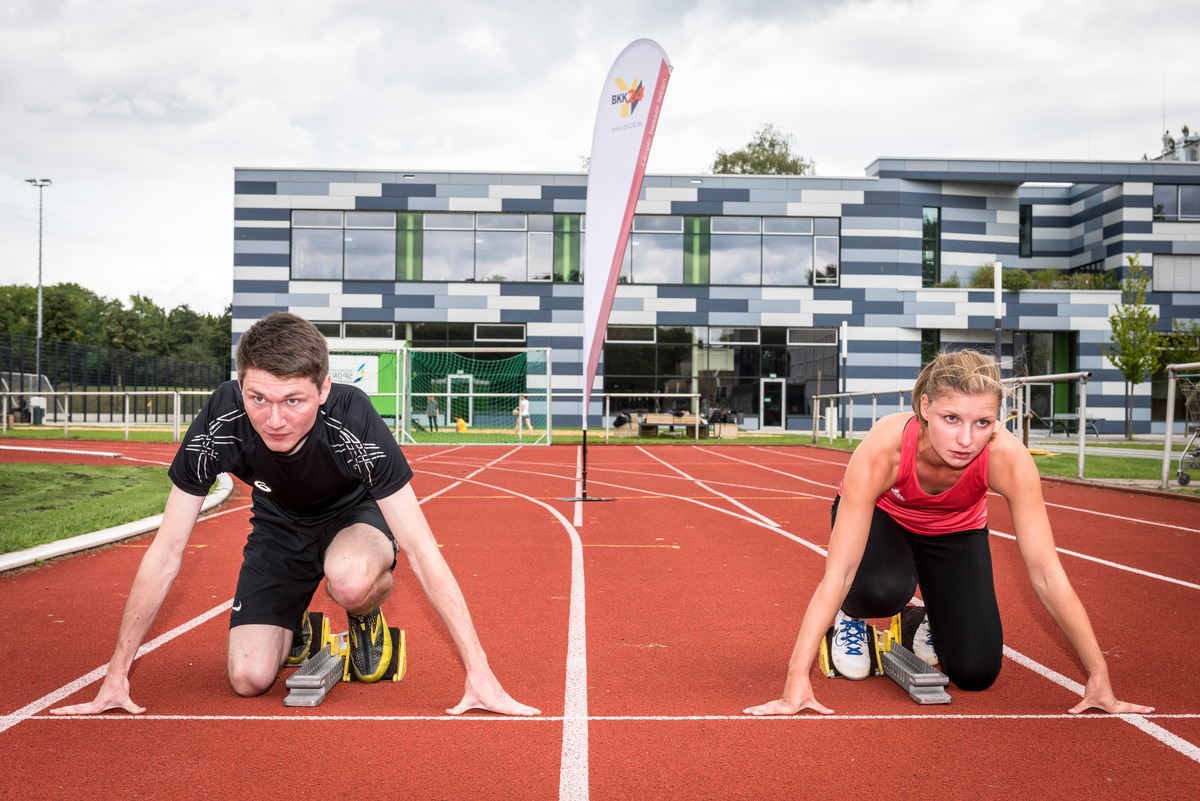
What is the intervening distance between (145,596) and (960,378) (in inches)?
122

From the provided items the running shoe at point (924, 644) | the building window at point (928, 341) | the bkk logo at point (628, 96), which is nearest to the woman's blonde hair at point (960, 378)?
the running shoe at point (924, 644)

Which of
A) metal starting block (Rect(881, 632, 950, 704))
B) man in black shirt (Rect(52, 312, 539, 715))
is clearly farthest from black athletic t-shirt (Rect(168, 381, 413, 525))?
metal starting block (Rect(881, 632, 950, 704))

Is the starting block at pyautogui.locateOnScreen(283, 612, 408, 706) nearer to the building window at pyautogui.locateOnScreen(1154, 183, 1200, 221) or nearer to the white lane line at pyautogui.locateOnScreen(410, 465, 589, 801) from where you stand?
the white lane line at pyautogui.locateOnScreen(410, 465, 589, 801)

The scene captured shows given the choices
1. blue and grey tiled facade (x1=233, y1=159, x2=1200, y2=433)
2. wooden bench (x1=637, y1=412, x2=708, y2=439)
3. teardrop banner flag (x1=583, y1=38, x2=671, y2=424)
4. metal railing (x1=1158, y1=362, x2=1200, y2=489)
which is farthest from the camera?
blue and grey tiled facade (x1=233, y1=159, x2=1200, y2=433)

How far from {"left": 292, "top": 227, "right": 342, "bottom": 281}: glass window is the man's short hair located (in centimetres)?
3167

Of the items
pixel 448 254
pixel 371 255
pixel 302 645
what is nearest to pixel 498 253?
pixel 448 254

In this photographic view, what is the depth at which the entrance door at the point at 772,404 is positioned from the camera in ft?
113

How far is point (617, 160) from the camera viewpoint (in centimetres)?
866

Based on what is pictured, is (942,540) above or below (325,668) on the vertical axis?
above

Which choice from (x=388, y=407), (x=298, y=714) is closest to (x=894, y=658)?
(x=298, y=714)

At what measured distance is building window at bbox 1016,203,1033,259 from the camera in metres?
37.4

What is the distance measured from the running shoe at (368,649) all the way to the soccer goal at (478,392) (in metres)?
23.9

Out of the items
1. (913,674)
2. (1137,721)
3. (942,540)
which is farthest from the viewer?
(942,540)

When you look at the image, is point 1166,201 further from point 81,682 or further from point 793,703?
point 81,682
